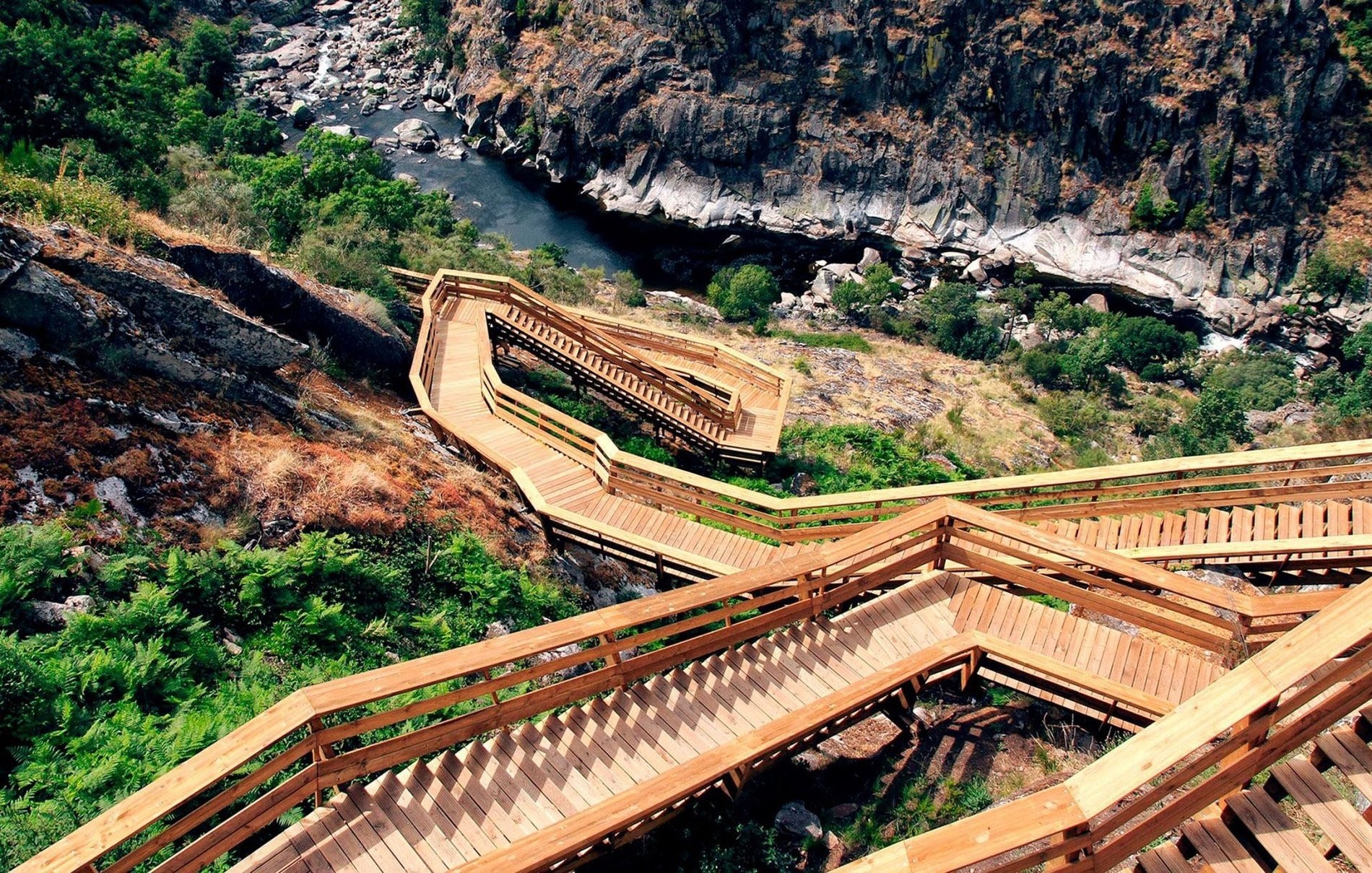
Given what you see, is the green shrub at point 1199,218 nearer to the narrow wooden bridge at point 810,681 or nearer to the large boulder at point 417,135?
the narrow wooden bridge at point 810,681

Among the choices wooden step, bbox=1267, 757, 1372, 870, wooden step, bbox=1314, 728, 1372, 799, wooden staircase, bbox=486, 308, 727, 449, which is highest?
wooden step, bbox=1314, 728, 1372, 799

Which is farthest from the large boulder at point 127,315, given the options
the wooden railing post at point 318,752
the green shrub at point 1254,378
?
the green shrub at point 1254,378

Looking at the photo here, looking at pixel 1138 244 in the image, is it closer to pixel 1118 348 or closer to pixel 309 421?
pixel 1118 348

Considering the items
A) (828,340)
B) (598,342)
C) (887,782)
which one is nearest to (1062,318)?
(828,340)

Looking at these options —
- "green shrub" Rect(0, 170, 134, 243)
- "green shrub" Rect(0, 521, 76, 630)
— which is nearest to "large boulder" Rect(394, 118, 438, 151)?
"green shrub" Rect(0, 170, 134, 243)

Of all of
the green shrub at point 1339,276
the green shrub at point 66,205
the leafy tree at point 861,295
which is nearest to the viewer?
the green shrub at point 66,205

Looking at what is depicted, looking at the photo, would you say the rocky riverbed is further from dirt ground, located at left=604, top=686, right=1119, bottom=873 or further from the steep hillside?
dirt ground, located at left=604, top=686, right=1119, bottom=873
